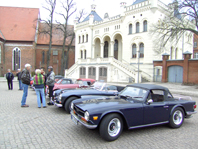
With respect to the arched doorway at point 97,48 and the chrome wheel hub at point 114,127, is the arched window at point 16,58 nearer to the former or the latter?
the arched doorway at point 97,48

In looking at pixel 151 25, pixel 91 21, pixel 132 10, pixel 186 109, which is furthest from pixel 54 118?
pixel 91 21

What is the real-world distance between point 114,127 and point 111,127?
0.25ft

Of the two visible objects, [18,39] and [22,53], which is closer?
[18,39]

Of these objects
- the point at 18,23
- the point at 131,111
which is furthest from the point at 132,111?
the point at 18,23

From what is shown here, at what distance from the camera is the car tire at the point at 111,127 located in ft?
12.6

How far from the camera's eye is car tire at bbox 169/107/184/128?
4894mm

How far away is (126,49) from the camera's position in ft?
89.9

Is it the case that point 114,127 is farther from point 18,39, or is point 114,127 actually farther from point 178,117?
point 18,39

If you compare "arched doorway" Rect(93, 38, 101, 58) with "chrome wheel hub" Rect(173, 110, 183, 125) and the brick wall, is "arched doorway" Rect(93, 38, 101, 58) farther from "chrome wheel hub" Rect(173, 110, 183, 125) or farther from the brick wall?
"chrome wheel hub" Rect(173, 110, 183, 125)

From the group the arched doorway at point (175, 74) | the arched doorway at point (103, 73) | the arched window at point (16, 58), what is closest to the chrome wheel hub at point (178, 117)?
the arched doorway at point (175, 74)

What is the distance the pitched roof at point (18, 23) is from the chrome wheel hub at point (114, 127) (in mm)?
40521

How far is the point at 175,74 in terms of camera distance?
834 inches

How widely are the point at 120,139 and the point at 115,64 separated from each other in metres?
20.3

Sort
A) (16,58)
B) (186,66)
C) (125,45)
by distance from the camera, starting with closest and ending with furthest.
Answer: (186,66), (125,45), (16,58)
